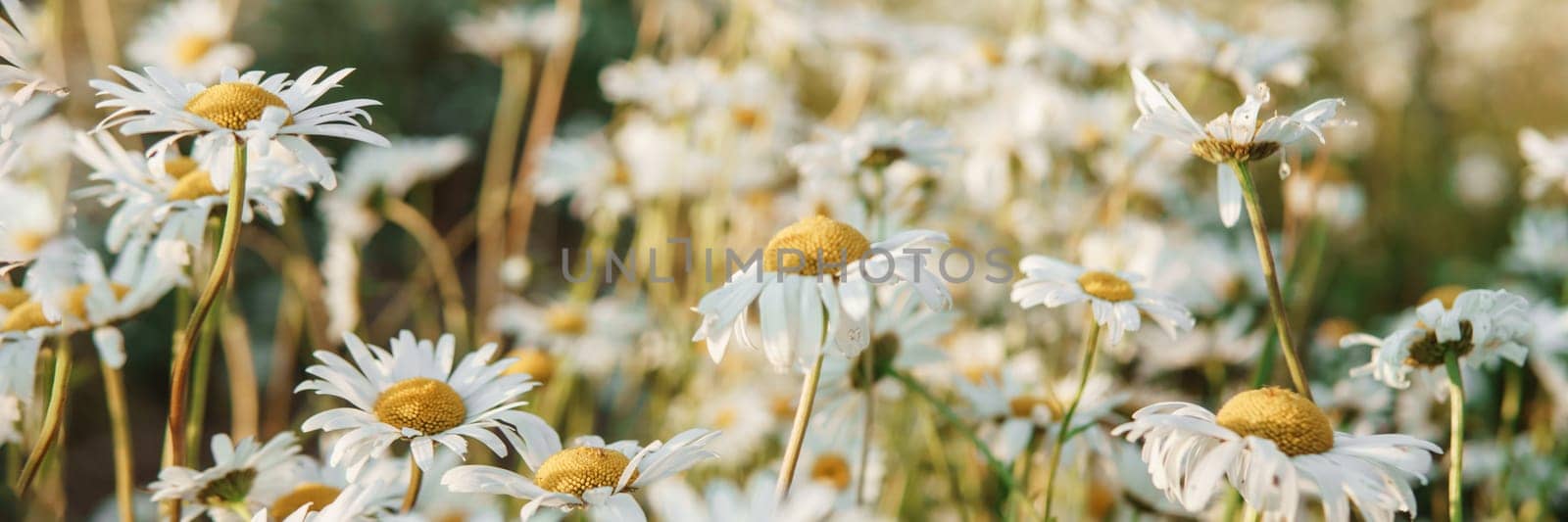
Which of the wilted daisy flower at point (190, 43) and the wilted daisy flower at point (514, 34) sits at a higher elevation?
the wilted daisy flower at point (514, 34)


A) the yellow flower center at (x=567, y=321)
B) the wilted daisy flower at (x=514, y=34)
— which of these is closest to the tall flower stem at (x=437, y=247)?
the yellow flower center at (x=567, y=321)

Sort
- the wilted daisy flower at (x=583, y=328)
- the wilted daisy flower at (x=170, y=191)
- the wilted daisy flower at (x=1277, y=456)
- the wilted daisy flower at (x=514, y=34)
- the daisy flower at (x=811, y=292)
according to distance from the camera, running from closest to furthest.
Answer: the wilted daisy flower at (x=1277, y=456) → the daisy flower at (x=811, y=292) → the wilted daisy flower at (x=170, y=191) → the wilted daisy flower at (x=583, y=328) → the wilted daisy flower at (x=514, y=34)

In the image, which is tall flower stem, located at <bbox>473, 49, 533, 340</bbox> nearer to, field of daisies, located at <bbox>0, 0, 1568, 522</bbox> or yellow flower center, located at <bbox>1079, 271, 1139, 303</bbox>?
field of daisies, located at <bbox>0, 0, 1568, 522</bbox>

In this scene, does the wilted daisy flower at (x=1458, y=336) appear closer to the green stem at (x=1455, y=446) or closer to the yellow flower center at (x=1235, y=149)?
the green stem at (x=1455, y=446)

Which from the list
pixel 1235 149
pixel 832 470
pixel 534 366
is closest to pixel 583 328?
pixel 534 366

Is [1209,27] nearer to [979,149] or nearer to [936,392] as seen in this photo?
[979,149]

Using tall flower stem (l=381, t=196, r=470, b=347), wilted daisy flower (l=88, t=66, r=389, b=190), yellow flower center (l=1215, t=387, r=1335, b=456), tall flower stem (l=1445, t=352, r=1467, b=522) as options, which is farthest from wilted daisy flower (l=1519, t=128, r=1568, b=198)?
tall flower stem (l=381, t=196, r=470, b=347)

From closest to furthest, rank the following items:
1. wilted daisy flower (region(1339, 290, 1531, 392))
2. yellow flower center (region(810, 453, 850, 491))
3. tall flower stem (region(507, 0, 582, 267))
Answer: wilted daisy flower (region(1339, 290, 1531, 392)) → yellow flower center (region(810, 453, 850, 491)) → tall flower stem (region(507, 0, 582, 267))

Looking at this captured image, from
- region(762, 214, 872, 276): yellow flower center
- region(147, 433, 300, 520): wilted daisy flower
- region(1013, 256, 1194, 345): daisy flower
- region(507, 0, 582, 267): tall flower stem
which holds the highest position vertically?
region(507, 0, 582, 267): tall flower stem
